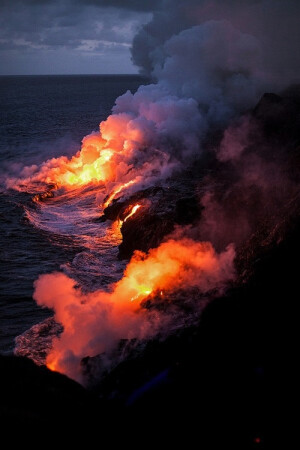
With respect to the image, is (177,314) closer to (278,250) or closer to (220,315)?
(220,315)

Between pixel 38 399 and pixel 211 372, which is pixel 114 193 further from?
pixel 38 399

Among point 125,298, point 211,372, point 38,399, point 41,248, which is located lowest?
point 211,372

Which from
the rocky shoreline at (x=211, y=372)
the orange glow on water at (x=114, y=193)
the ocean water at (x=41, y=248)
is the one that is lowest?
the rocky shoreline at (x=211, y=372)

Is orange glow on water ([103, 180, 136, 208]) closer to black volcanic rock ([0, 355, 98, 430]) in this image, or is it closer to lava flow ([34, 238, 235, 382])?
lava flow ([34, 238, 235, 382])

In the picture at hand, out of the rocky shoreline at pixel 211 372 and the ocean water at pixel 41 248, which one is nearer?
the rocky shoreline at pixel 211 372

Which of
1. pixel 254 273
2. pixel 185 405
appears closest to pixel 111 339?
pixel 254 273

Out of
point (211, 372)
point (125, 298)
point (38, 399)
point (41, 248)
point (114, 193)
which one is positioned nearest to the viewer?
point (38, 399)

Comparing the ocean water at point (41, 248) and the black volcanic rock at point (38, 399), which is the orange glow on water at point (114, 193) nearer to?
the ocean water at point (41, 248)

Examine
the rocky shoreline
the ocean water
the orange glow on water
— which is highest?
the orange glow on water

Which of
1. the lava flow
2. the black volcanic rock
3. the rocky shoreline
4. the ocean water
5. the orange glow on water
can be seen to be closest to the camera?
the black volcanic rock

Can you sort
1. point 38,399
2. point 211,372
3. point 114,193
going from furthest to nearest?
point 114,193 < point 211,372 < point 38,399

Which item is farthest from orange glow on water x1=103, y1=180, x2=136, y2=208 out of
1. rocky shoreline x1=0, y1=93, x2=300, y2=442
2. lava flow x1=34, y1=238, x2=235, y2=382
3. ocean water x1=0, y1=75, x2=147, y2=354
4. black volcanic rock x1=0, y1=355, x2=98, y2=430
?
black volcanic rock x1=0, y1=355, x2=98, y2=430

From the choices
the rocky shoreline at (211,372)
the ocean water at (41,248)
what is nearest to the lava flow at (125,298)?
the rocky shoreline at (211,372)

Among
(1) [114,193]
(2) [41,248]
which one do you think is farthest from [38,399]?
(1) [114,193]
